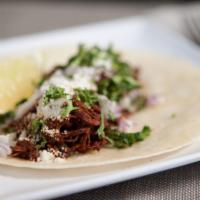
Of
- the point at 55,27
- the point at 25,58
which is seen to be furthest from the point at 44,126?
the point at 55,27

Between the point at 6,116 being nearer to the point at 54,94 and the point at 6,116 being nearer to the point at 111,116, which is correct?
the point at 54,94

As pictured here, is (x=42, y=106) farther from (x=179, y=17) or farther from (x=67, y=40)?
(x=179, y=17)

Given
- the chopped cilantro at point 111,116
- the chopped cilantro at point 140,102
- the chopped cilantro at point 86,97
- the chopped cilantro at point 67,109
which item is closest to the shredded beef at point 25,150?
the chopped cilantro at point 67,109

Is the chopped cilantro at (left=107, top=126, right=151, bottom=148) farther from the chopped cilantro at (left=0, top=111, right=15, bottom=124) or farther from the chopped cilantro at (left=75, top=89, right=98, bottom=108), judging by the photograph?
the chopped cilantro at (left=0, top=111, right=15, bottom=124)

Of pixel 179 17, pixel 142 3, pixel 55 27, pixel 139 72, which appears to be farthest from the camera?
pixel 142 3

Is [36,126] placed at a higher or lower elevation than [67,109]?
lower

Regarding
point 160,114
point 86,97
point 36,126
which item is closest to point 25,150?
point 36,126

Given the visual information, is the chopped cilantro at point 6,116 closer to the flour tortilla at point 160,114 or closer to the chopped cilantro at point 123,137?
the flour tortilla at point 160,114
